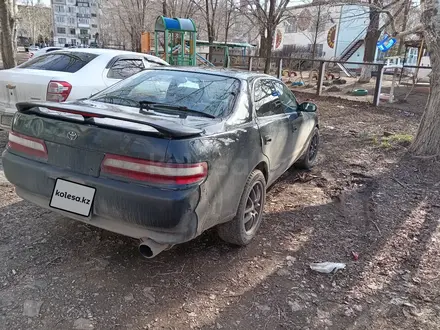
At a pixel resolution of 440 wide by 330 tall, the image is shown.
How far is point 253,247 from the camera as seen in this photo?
3432 millimetres

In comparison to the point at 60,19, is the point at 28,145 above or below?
below

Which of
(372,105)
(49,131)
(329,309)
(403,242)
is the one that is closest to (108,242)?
(49,131)

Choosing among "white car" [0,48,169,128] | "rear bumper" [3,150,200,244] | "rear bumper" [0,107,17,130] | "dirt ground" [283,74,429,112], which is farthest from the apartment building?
"rear bumper" [3,150,200,244]

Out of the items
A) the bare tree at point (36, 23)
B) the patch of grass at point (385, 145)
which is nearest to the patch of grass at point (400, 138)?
the patch of grass at point (385, 145)

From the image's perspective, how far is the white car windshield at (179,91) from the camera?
323 cm

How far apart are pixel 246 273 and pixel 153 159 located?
128 cm

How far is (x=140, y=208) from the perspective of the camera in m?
2.42

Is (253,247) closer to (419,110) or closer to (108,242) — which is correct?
(108,242)

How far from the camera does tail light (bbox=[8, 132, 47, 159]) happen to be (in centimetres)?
274

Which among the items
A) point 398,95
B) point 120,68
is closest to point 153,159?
point 120,68

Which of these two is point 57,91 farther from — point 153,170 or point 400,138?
point 400,138

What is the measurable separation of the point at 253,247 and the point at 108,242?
4.26 feet

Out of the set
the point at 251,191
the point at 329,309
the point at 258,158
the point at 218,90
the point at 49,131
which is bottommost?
the point at 329,309
